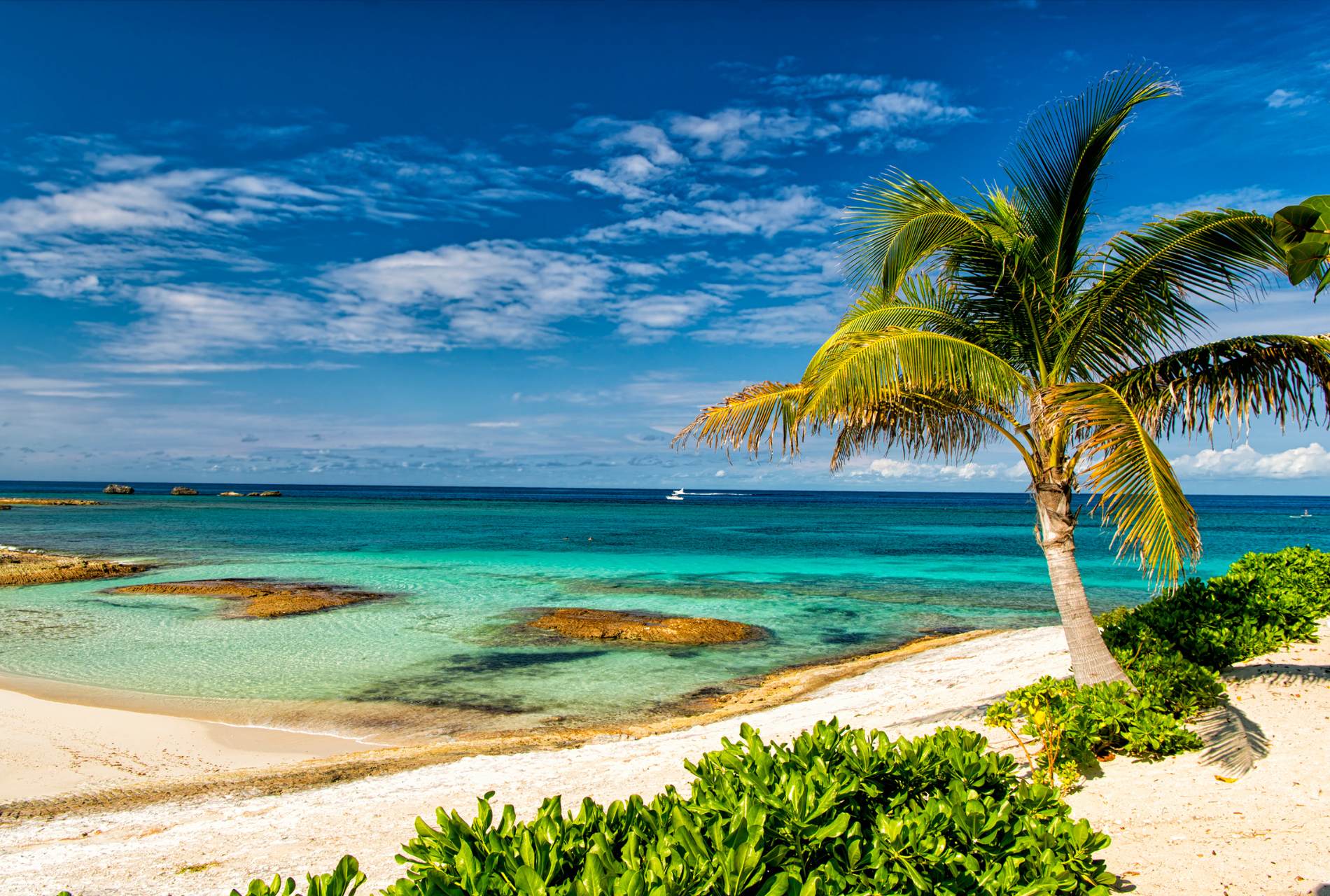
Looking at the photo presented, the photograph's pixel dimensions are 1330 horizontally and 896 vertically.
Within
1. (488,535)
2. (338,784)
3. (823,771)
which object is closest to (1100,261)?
(823,771)

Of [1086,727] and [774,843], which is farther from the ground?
[774,843]

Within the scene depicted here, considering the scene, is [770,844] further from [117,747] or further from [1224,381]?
[117,747]

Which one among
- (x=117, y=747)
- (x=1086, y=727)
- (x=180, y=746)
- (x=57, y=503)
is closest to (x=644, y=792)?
(x=1086, y=727)

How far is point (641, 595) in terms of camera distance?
2319cm

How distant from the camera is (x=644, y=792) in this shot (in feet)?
22.2

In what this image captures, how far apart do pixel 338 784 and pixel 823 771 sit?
661cm

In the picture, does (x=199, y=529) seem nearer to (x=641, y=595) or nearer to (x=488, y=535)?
(x=488, y=535)

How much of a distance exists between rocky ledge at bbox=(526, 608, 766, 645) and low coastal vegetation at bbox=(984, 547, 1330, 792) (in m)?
8.17

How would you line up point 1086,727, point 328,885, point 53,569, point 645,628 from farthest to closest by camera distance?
point 53,569
point 645,628
point 1086,727
point 328,885

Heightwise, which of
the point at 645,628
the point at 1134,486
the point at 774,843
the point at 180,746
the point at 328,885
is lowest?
the point at 645,628

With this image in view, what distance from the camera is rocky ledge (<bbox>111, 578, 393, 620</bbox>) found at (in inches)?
773

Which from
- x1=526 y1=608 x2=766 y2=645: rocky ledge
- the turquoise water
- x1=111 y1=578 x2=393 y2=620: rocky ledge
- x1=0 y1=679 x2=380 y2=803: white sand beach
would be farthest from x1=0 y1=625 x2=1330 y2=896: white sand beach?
x1=111 y1=578 x2=393 y2=620: rocky ledge

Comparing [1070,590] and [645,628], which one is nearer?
[1070,590]

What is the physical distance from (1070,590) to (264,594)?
22258 mm
